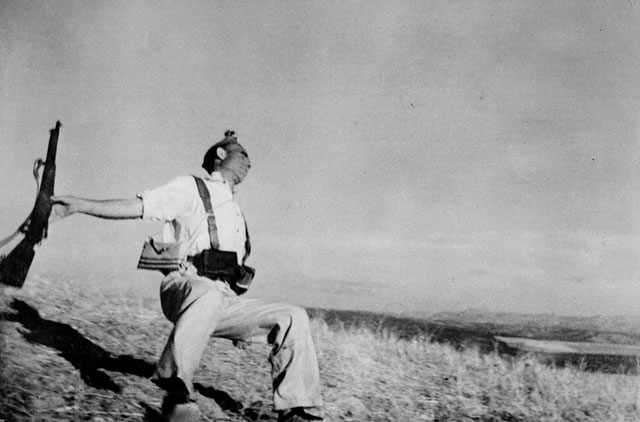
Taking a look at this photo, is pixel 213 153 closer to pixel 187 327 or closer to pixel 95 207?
pixel 95 207

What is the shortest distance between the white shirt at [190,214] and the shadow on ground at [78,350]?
0.79 metres

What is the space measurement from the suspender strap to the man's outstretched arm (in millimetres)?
337

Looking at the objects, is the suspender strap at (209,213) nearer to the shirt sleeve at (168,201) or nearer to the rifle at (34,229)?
the shirt sleeve at (168,201)

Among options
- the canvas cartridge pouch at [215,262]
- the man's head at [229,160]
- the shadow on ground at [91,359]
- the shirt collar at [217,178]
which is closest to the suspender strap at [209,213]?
A: the canvas cartridge pouch at [215,262]

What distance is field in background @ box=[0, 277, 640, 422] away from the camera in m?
3.57

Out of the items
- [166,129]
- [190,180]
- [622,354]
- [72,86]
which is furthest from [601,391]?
[72,86]

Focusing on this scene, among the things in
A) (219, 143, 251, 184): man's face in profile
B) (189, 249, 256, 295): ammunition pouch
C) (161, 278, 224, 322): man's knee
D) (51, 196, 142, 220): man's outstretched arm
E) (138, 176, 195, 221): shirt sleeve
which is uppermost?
(219, 143, 251, 184): man's face in profile

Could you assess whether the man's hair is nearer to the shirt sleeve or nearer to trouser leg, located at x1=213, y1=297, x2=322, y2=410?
the shirt sleeve

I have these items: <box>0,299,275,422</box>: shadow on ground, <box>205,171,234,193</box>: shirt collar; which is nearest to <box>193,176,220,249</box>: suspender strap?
<box>205,171,234,193</box>: shirt collar

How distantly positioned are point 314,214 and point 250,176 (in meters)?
0.49

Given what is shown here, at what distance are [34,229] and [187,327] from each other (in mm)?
1194

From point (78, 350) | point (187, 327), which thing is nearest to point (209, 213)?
point (187, 327)

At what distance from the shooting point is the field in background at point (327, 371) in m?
3.57

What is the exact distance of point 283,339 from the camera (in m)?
3.24
